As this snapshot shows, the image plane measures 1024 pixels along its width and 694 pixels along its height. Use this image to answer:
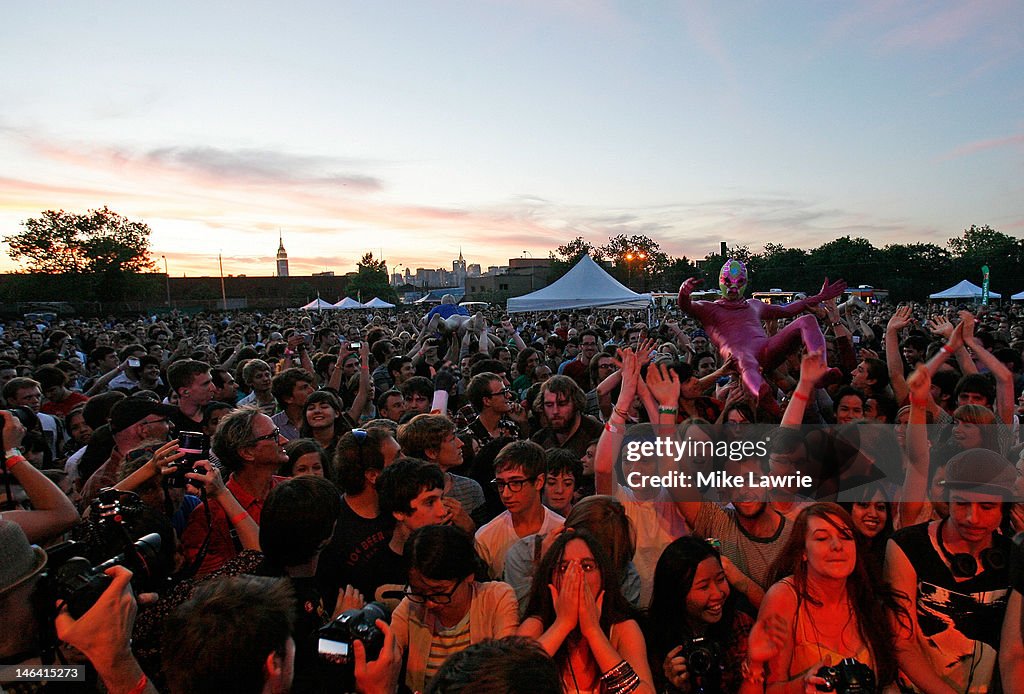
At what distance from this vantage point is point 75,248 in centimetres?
5747

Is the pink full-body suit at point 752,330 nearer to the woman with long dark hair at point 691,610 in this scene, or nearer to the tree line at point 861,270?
the woman with long dark hair at point 691,610

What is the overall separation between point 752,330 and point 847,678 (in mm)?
3922

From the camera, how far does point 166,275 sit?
251ft

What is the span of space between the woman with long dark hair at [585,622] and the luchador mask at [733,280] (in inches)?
159

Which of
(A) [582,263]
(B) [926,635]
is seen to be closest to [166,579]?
(B) [926,635]

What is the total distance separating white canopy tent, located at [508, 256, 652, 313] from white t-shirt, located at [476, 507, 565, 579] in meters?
13.0

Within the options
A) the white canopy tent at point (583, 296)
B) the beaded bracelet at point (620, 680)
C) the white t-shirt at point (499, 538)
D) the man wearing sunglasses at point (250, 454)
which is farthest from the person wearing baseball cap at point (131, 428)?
the white canopy tent at point (583, 296)

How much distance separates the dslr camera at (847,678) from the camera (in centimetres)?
181

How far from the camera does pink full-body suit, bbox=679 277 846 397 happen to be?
189 inches

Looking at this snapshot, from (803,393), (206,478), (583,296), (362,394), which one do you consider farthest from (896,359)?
(583,296)

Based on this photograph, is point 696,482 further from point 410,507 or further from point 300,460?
point 300,460

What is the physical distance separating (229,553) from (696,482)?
2215mm

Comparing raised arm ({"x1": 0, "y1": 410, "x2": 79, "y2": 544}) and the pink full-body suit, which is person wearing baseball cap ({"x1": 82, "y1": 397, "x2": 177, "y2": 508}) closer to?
raised arm ({"x1": 0, "y1": 410, "x2": 79, "y2": 544})

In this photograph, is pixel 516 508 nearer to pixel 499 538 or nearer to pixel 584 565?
pixel 499 538
